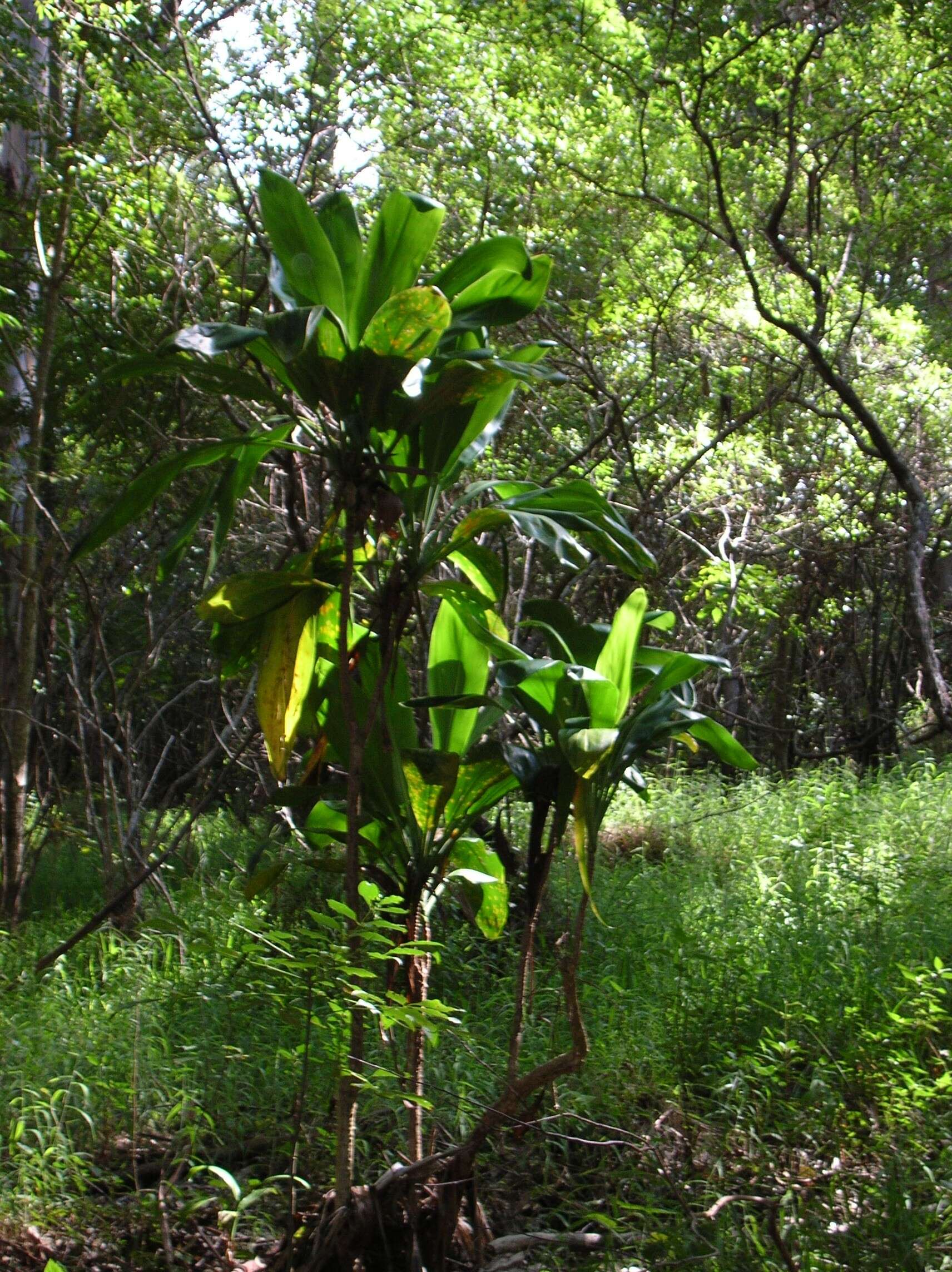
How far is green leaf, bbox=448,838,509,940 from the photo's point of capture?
2670 millimetres

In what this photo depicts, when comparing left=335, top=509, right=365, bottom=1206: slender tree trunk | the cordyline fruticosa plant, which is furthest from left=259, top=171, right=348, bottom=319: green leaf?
left=335, top=509, right=365, bottom=1206: slender tree trunk

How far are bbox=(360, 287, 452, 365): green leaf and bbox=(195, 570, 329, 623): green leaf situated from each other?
1.52 ft

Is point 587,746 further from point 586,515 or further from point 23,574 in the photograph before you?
point 23,574

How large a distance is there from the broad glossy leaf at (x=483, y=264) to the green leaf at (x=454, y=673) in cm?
70

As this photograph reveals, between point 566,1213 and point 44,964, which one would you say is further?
point 44,964

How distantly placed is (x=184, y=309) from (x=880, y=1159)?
4649 millimetres

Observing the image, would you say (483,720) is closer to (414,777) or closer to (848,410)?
(414,777)

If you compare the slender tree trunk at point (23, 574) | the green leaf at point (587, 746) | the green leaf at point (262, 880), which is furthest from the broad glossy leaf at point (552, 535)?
the slender tree trunk at point (23, 574)

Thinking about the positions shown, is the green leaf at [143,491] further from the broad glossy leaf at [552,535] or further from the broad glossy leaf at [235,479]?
the broad glossy leaf at [552,535]

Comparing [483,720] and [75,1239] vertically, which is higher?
[483,720]

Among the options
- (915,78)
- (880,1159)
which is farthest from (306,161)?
(880,1159)

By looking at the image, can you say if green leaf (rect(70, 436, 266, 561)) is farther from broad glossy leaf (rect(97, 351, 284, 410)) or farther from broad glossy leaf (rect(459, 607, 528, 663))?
broad glossy leaf (rect(459, 607, 528, 663))

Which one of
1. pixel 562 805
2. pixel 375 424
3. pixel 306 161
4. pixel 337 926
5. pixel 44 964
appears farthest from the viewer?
pixel 306 161

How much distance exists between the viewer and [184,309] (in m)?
5.55
